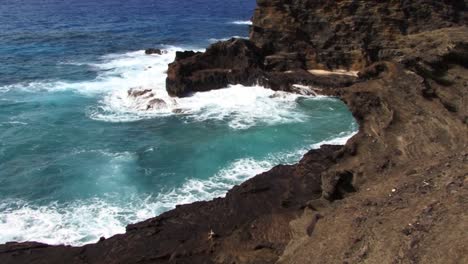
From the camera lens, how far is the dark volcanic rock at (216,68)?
40938 mm

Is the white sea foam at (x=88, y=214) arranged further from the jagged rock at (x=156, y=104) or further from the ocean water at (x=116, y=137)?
the jagged rock at (x=156, y=104)

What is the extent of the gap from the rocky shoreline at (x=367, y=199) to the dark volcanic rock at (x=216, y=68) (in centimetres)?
1853

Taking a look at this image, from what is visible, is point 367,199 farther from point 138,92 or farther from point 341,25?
point 341,25

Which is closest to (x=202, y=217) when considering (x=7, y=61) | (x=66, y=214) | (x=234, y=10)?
(x=66, y=214)

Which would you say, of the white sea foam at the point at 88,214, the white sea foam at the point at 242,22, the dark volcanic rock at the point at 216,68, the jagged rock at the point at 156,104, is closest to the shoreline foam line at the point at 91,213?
the white sea foam at the point at 88,214

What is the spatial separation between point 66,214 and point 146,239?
6857 mm

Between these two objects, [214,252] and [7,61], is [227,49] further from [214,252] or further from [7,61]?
[214,252]

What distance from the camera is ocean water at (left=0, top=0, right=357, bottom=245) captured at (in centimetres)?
2414

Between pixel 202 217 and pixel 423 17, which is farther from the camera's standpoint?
pixel 423 17

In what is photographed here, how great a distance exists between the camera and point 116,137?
32906 millimetres

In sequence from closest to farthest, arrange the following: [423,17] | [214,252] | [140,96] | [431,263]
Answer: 1. [431,263]
2. [214,252]
3. [140,96]
4. [423,17]

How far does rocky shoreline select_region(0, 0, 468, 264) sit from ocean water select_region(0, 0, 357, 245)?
3.99 m

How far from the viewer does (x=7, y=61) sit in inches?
2047

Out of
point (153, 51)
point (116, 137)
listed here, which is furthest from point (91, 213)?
point (153, 51)
